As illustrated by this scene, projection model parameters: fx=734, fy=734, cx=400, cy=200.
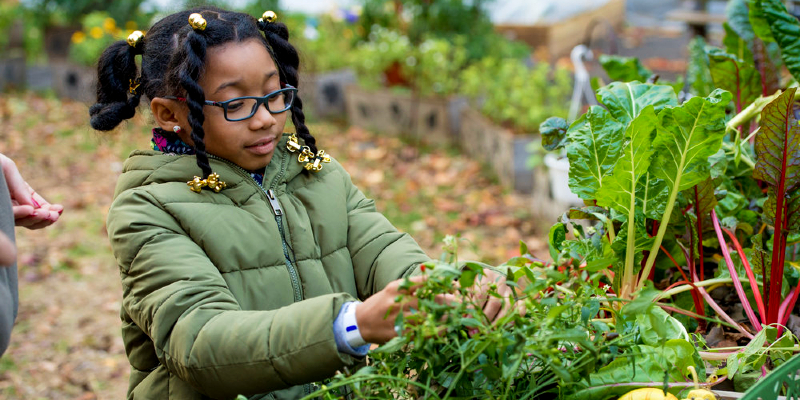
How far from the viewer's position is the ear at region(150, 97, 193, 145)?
1591 mm

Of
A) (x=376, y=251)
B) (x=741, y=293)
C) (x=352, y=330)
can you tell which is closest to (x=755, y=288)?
(x=741, y=293)

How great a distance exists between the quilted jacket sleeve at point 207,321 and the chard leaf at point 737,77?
1441 millimetres

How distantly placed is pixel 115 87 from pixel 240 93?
36 cm

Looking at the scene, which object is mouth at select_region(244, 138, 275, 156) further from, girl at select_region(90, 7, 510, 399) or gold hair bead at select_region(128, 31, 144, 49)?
gold hair bead at select_region(128, 31, 144, 49)

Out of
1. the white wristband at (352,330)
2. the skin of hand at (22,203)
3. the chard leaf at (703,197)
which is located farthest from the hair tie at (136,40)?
the chard leaf at (703,197)

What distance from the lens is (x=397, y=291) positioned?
3.73 ft

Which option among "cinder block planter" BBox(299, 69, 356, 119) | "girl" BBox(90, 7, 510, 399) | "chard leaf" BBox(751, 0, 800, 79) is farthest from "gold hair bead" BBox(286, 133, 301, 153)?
"cinder block planter" BBox(299, 69, 356, 119)

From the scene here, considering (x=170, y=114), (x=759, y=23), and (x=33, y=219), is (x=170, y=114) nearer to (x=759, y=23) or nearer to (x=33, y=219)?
(x=33, y=219)

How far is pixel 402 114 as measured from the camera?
630 centimetres

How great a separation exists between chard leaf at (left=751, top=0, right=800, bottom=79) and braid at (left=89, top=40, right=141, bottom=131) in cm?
168

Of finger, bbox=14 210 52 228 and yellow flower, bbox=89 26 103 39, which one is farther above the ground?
yellow flower, bbox=89 26 103 39

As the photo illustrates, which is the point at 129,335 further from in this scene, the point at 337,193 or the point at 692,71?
the point at 692,71

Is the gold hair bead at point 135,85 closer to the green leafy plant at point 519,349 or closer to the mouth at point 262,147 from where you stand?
the mouth at point 262,147

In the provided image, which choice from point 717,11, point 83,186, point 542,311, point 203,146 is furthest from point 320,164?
point 717,11
